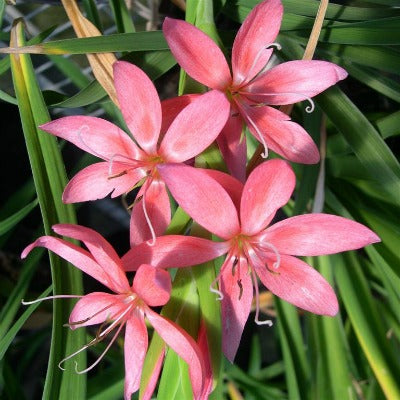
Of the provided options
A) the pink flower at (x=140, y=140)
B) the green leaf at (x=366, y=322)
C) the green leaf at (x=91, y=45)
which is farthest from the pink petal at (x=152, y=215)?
the green leaf at (x=366, y=322)

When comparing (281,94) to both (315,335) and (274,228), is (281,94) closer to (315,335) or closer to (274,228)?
(274,228)

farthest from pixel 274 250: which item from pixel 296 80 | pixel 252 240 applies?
pixel 296 80

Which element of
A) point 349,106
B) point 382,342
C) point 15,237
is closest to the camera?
point 349,106

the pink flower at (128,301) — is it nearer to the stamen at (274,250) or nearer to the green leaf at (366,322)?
the stamen at (274,250)

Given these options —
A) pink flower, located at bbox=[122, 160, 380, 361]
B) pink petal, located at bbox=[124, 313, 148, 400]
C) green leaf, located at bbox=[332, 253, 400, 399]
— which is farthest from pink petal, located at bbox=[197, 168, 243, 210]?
green leaf, located at bbox=[332, 253, 400, 399]

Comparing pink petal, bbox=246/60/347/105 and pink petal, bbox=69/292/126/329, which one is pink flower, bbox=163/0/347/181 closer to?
pink petal, bbox=246/60/347/105

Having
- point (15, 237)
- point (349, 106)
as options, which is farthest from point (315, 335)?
point (15, 237)
